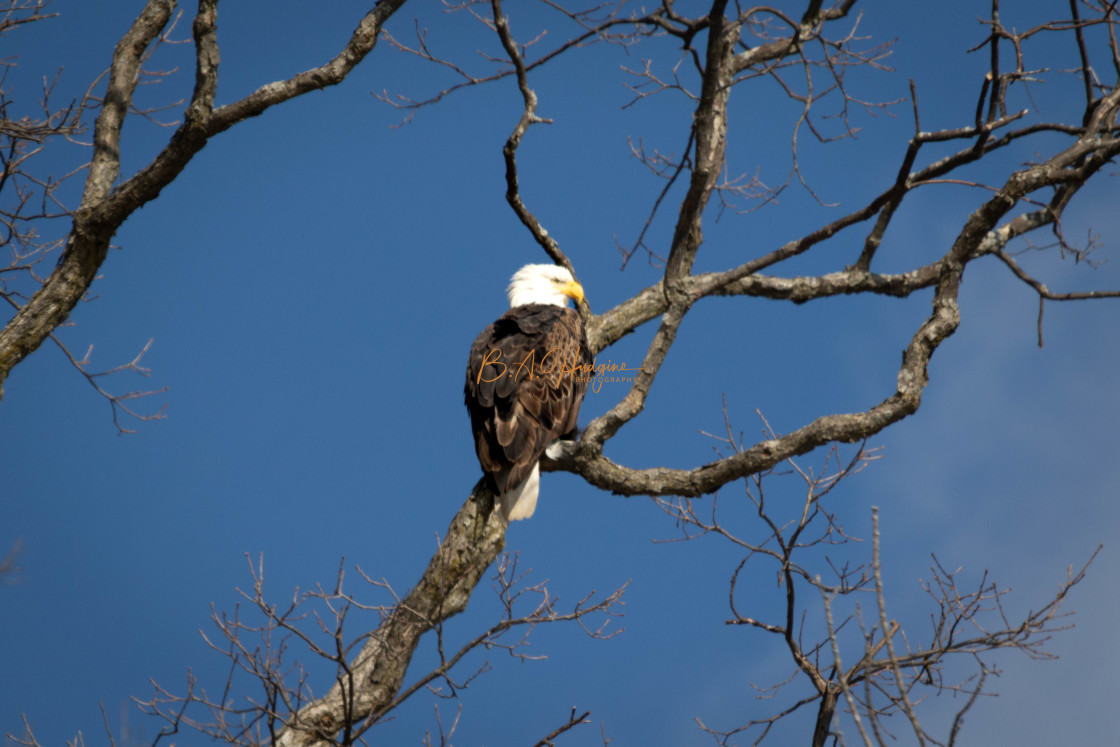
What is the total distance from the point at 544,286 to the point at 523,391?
63.5 inches

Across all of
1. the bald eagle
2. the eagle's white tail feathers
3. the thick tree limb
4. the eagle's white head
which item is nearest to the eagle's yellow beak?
the eagle's white head

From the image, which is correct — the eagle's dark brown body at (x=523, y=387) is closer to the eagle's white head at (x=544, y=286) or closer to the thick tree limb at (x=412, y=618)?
the thick tree limb at (x=412, y=618)

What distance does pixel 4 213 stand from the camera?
4.86 meters

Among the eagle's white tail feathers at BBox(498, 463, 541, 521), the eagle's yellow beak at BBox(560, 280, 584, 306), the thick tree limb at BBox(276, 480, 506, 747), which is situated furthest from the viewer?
the eagle's yellow beak at BBox(560, 280, 584, 306)

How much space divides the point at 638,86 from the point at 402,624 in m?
3.53

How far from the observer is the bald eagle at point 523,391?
4457mm

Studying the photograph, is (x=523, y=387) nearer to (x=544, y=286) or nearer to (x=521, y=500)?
(x=521, y=500)

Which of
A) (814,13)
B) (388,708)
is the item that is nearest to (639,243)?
(814,13)

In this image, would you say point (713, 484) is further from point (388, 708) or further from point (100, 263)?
point (100, 263)

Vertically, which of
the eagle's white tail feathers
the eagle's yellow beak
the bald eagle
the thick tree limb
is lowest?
the thick tree limb

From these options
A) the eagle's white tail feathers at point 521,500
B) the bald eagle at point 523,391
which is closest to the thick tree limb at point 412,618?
the eagle's white tail feathers at point 521,500

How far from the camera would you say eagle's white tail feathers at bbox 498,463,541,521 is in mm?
4422

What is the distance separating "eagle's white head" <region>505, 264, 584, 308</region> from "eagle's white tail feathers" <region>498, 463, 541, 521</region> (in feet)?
5.73

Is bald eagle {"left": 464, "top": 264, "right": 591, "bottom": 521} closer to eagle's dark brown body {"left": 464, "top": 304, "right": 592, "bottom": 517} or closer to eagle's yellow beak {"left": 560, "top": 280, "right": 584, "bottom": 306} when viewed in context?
eagle's dark brown body {"left": 464, "top": 304, "right": 592, "bottom": 517}
